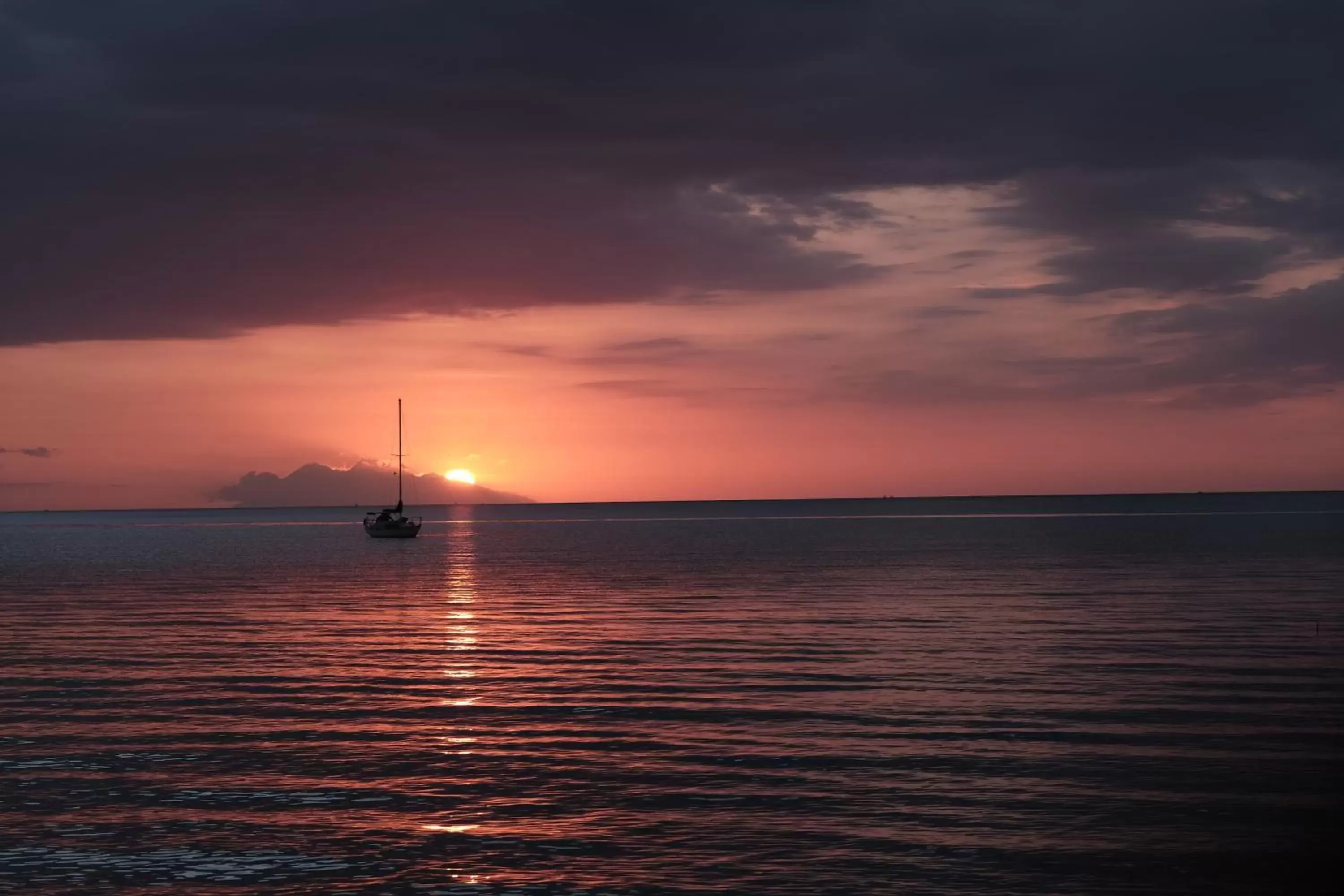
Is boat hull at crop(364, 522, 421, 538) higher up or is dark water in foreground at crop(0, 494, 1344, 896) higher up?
boat hull at crop(364, 522, 421, 538)

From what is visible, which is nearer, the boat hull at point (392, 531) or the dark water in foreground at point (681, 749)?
the dark water in foreground at point (681, 749)

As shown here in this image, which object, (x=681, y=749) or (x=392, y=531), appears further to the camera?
(x=392, y=531)

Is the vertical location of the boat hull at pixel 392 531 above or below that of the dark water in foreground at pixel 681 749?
above

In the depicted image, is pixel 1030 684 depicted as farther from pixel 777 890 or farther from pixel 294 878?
pixel 294 878

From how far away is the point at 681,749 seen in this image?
28422 millimetres

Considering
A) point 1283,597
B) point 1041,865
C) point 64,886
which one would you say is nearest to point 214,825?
point 64,886

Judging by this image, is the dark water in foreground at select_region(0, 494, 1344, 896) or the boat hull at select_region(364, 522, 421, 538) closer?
the dark water in foreground at select_region(0, 494, 1344, 896)

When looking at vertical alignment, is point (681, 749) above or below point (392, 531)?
below

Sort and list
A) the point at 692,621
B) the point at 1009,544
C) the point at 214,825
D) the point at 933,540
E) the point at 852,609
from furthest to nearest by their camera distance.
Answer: the point at 933,540
the point at 1009,544
the point at 852,609
the point at 692,621
the point at 214,825

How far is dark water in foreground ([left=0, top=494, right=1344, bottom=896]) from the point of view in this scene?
1978 centimetres

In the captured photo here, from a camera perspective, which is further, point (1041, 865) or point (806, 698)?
point (806, 698)

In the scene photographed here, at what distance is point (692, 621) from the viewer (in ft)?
190

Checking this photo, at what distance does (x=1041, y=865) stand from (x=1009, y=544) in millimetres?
134191

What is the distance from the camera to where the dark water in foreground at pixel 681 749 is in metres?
19.8
